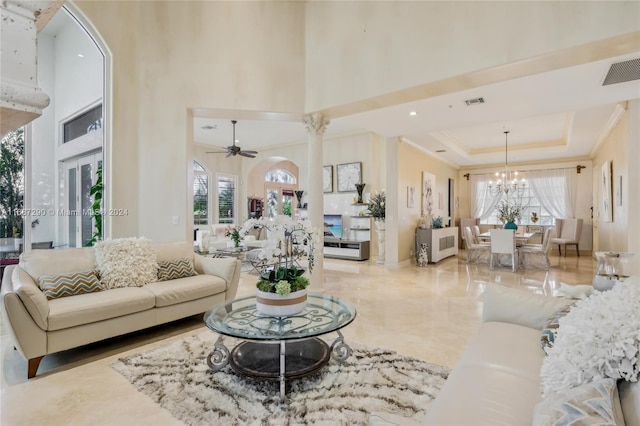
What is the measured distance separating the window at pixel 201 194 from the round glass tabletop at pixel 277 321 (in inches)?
314

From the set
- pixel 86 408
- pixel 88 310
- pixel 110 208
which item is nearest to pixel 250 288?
pixel 110 208

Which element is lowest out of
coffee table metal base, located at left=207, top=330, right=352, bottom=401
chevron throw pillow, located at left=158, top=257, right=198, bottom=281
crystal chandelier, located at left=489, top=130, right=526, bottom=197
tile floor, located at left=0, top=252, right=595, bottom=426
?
tile floor, located at left=0, top=252, right=595, bottom=426

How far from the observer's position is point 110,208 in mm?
4371

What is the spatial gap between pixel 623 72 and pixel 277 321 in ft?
15.6

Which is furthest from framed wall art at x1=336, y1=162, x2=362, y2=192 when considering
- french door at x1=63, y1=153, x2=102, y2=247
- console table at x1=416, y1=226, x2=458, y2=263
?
french door at x1=63, y1=153, x2=102, y2=247

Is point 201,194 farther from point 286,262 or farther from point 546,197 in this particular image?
point 546,197

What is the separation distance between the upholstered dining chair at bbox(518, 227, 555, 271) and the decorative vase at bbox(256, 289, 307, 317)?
6.43 m

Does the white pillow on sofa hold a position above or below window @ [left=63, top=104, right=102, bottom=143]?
below

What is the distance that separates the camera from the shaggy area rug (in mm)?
1937

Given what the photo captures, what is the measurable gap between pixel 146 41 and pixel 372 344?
16.1 feet

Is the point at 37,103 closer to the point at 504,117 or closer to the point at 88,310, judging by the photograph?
the point at 88,310

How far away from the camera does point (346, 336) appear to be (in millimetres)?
3168

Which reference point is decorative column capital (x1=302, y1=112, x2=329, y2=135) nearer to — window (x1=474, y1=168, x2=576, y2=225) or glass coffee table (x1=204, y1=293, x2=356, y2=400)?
glass coffee table (x1=204, y1=293, x2=356, y2=400)

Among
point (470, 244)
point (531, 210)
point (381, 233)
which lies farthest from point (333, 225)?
point (531, 210)
